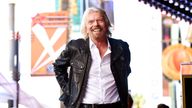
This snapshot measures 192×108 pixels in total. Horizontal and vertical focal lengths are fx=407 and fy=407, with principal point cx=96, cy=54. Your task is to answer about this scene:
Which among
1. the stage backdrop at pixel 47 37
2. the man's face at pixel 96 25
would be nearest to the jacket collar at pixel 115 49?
the man's face at pixel 96 25

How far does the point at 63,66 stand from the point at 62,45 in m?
2.24

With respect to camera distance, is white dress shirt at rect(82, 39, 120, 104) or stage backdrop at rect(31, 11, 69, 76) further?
stage backdrop at rect(31, 11, 69, 76)

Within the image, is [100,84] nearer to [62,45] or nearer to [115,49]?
[115,49]

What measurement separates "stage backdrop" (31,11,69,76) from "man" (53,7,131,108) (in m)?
2.26

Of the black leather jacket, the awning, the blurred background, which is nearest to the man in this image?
the black leather jacket

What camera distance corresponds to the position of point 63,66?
2080mm

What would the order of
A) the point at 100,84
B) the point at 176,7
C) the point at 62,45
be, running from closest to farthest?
1. the point at 100,84
2. the point at 62,45
3. the point at 176,7

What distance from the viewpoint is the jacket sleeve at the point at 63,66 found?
2.04 meters

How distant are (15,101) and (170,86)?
1.63m

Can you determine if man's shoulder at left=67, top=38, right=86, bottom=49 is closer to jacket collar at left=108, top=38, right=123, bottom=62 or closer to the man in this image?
the man

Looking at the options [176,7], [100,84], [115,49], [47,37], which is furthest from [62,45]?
[100,84]

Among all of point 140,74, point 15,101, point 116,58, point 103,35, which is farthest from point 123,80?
point 15,101

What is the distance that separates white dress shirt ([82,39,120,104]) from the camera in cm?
189

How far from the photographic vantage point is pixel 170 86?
166 inches
